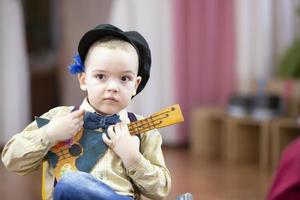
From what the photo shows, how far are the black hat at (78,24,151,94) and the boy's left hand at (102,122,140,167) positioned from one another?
14 cm

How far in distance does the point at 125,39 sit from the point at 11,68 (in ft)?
10.7

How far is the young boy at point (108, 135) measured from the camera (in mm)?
1151

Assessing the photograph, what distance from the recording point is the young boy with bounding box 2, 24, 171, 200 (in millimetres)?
1151

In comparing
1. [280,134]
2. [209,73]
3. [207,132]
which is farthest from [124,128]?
[209,73]

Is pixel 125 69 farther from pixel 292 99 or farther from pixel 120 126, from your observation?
A: pixel 292 99

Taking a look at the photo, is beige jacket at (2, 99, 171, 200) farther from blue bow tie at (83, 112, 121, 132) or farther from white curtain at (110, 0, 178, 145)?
white curtain at (110, 0, 178, 145)

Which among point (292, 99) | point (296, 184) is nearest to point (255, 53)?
point (292, 99)

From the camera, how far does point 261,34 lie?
168 inches

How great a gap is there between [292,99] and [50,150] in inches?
120

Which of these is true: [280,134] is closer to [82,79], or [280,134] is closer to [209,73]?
[209,73]

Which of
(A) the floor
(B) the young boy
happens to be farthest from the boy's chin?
(A) the floor

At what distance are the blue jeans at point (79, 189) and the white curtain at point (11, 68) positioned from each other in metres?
3.30

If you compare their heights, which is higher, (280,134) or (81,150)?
(81,150)

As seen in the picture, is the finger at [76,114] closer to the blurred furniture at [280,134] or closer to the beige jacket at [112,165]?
the beige jacket at [112,165]
